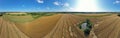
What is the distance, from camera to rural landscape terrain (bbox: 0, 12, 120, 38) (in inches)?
106

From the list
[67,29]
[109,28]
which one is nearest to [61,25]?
[67,29]

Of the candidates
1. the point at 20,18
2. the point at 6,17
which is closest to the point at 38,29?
the point at 20,18

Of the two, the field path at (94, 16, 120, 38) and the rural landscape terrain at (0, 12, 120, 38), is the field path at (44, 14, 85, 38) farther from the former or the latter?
the field path at (94, 16, 120, 38)

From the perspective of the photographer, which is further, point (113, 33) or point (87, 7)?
point (87, 7)

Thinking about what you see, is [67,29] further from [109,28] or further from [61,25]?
[109,28]

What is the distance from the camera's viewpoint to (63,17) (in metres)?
2.73

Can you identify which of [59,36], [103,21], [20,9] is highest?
[20,9]

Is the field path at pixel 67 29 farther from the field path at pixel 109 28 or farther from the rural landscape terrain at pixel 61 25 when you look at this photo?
the field path at pixel 109 28

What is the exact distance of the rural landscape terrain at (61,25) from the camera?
269 cm

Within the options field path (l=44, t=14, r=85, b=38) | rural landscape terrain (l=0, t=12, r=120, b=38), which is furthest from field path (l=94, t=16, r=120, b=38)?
field path (l=44, t=14, r=85, b=38)

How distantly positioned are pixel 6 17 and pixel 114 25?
1557mm

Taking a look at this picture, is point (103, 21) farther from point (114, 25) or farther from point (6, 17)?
point (6, 17)

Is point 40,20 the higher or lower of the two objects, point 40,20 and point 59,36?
the higher

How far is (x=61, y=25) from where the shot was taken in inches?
107
